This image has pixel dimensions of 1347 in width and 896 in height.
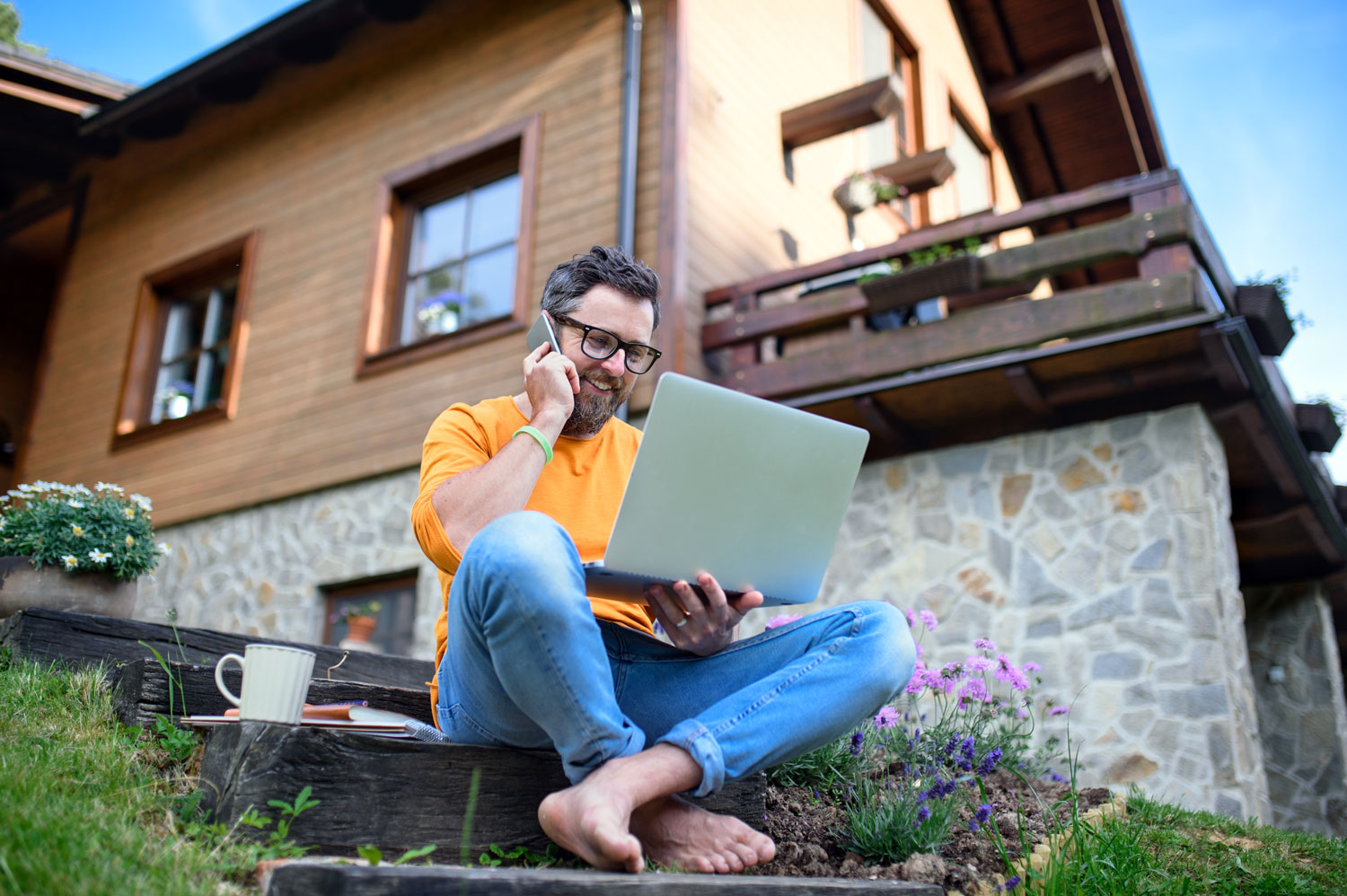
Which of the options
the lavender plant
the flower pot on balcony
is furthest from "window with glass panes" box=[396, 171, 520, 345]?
the lavender plant

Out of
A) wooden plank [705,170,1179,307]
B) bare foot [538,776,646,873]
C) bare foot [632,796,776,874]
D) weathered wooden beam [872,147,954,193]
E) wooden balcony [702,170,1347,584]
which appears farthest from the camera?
weathered wooden beam [872,147,954,193]

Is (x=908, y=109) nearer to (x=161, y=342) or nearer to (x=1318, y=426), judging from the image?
(x=1318, y=426)

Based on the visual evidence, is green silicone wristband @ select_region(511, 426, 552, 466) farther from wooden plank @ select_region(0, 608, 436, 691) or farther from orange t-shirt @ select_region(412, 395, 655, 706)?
wooden plank @ select_region(0, 608, 436, 691)

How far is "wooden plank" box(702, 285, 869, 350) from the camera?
511cm

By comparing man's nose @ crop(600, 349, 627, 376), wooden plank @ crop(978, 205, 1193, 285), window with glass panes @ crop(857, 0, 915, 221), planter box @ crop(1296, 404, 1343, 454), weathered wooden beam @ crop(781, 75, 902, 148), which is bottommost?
man's nose @ crop(600, 349, 627, 376)

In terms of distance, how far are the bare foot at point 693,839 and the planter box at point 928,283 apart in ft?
11.1

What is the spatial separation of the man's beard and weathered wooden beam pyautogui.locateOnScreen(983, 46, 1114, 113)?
7746 mm

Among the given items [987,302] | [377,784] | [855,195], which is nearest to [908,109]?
[855,195]

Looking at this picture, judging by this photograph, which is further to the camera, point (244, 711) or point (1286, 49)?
point (1286, 49)

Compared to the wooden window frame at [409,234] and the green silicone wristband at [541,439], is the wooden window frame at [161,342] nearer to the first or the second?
the wooden window frame at [409,234]

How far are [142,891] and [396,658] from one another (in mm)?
1968

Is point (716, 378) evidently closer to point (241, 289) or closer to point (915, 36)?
point (241, 289)

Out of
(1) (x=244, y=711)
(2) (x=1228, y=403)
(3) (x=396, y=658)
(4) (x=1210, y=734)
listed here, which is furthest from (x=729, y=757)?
A: (2) (x=1228, y=403)

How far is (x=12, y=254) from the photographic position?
10117 mm
